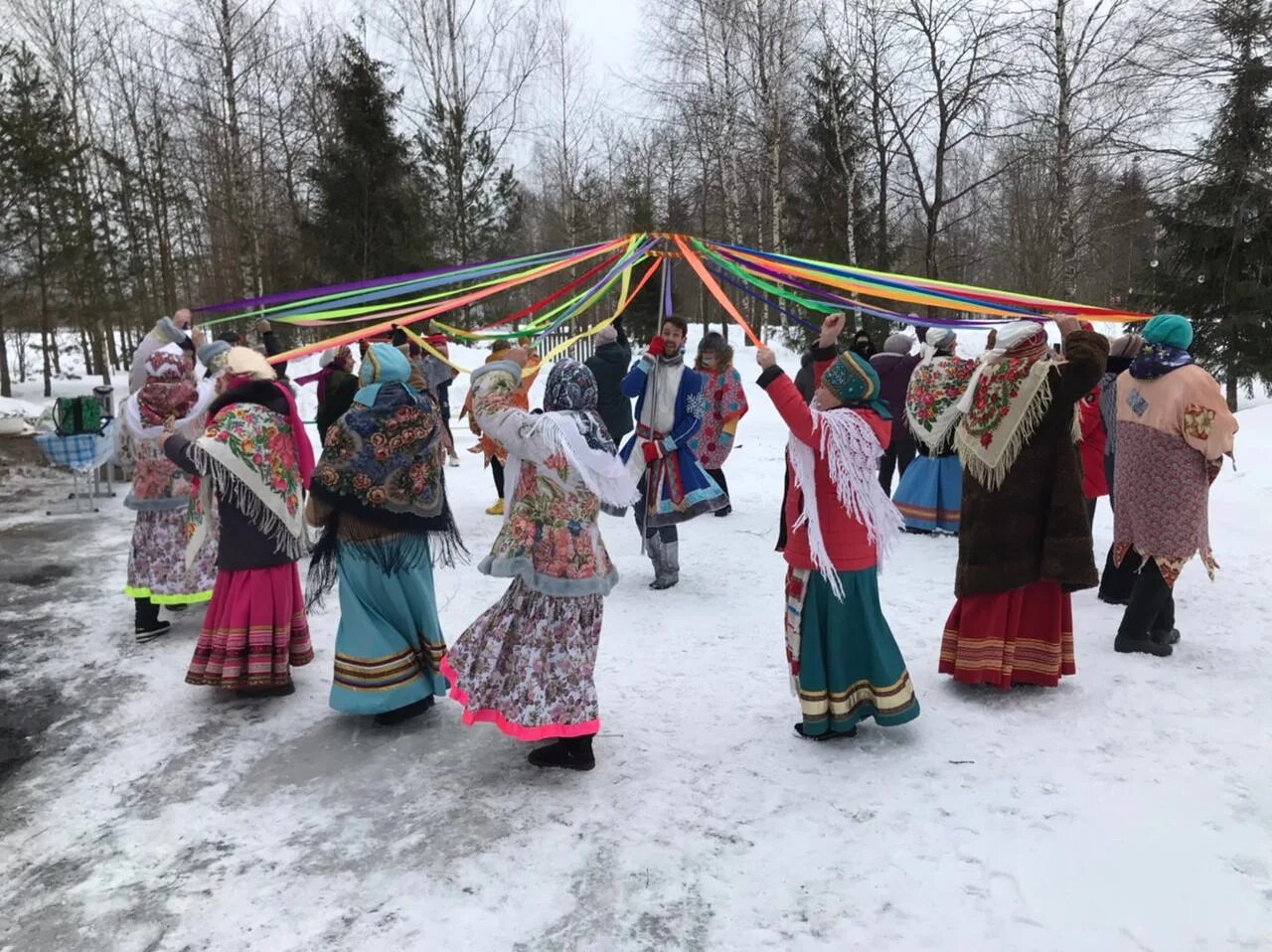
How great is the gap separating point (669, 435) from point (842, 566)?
2.39m

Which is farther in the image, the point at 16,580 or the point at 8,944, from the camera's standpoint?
the point at 16,580

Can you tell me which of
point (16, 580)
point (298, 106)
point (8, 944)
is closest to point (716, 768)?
point (8, 944)

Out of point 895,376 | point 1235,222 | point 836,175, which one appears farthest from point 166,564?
point 836,175

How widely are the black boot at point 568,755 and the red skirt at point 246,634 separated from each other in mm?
1483

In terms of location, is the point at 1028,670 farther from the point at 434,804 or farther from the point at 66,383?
the point at 66,383

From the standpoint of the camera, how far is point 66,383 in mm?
22328

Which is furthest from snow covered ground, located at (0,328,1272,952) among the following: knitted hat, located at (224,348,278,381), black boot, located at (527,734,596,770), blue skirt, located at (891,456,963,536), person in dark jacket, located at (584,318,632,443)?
person in dark jacket, located at (584,318,632,443)

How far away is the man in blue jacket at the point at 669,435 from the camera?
5633mm

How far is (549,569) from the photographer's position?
3.29 m

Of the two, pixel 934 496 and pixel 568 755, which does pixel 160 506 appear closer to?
pixel 568 755

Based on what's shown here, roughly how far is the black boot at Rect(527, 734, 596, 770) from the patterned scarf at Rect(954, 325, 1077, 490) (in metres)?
2.15

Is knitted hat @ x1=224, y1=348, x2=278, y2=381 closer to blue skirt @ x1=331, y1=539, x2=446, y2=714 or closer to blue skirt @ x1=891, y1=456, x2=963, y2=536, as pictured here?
blue skirt @ x1=331, y1=539, x2=446, y2=714

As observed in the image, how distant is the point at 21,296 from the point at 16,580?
1549cm

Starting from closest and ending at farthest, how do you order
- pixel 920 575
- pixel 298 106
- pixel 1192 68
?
pixel 920 575 → pixel 1192 68 → pixel 298 106
